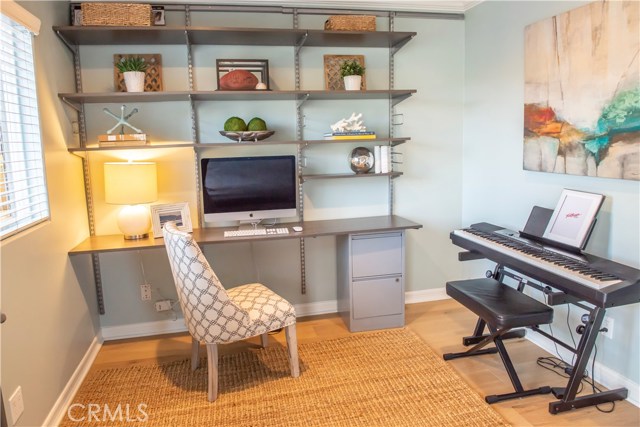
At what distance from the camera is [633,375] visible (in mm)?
2363

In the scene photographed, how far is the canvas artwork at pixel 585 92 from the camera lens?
2242 mm

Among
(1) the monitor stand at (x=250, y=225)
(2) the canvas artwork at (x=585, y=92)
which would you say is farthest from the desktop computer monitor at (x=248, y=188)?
(2) the canvas artwork at (x=585, y=92)

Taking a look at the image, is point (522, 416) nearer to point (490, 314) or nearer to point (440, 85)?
point (490, 314)

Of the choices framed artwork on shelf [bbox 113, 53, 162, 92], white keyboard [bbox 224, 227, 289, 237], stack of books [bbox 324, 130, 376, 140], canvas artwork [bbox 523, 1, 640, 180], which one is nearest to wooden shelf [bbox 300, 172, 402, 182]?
stack of books [bbox 324, 130, 376, 140]

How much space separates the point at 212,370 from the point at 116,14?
84.2 inches

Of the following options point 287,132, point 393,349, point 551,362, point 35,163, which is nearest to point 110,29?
point 35,163

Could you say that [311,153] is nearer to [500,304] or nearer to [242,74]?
[242,74]

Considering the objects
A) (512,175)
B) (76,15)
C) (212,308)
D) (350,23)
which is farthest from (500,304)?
(76,15)

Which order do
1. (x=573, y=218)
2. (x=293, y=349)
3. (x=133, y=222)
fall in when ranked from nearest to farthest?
(x=573, y=218)
(x=293, y=349)
(x=133, y=222)

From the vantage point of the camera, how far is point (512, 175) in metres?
3.13

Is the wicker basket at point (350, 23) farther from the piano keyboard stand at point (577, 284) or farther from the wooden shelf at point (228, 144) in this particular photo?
the piano keyboard stand at point (577, 284)

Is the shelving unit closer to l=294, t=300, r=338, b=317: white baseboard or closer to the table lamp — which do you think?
the table lamp

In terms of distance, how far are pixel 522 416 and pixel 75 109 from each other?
10.2 ft

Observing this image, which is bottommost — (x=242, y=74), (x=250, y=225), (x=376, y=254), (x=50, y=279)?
(x=376, y=254)
